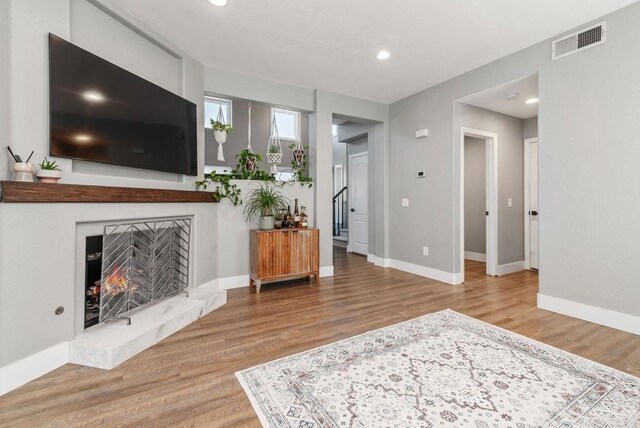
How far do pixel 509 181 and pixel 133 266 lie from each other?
5.41 metres

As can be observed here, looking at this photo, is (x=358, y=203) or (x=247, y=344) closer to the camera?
(x=247, y=344)

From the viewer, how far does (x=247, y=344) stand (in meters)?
2.32

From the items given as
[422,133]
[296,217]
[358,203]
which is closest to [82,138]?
[296,217]

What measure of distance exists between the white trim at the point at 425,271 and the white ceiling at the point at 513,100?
2.44 m

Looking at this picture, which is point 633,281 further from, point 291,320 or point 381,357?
point 291,320

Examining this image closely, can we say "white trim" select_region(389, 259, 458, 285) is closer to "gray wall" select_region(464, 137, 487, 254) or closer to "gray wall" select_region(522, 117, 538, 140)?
"gray wall" select_region(464, 137, 487, 254)

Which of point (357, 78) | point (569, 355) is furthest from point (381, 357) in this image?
point (357, 78)

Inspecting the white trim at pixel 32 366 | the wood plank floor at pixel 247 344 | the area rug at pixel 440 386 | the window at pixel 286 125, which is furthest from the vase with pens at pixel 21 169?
the window at pixel 286 125

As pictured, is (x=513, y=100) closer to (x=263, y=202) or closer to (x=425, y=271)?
(x=425, y=271)

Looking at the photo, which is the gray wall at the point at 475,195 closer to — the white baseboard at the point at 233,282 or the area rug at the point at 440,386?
the area rug at the point at 440,386

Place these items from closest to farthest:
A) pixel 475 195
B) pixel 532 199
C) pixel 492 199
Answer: pixel 492 199 → pixel 532 199 → pixel 475 195

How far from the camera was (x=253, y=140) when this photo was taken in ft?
22.5

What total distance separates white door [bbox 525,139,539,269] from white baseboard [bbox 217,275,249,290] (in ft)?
15.4

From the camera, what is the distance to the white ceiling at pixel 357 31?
100 inches
